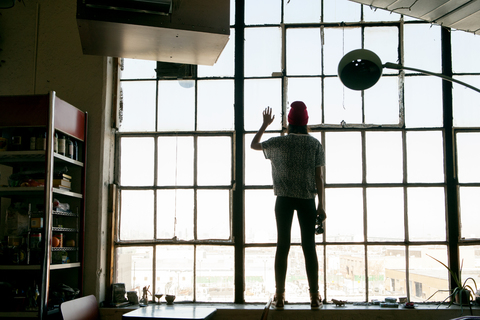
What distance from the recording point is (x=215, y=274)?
14.0 ft

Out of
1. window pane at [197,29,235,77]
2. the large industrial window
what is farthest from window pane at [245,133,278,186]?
window pane at [197,29,235,77]

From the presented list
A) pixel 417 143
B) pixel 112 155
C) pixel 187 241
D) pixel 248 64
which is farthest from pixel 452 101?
pixel 112 155

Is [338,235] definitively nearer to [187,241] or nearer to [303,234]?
[303,234]

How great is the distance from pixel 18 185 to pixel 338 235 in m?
2.91

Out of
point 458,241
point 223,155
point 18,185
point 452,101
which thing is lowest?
point 458,241

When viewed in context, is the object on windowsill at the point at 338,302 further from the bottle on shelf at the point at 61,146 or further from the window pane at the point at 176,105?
the bottle on shelf at the point at 61,146


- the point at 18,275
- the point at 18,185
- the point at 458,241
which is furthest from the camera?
the point at 458,241

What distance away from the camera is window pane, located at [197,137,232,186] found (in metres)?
4.39

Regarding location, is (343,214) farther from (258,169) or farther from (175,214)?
(175,214)

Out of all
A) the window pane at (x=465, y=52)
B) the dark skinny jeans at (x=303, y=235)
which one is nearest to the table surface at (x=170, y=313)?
the dark skinny jeans at (x=303, y=235)

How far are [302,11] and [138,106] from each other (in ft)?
6.37

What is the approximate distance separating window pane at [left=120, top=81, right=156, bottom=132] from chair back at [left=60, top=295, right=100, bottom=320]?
5.56ft

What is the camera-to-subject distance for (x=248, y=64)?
14.8ft

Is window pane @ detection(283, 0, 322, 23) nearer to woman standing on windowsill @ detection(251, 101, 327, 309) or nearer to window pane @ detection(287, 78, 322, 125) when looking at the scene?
window pane @ detection(287, 78, 322, 125)
